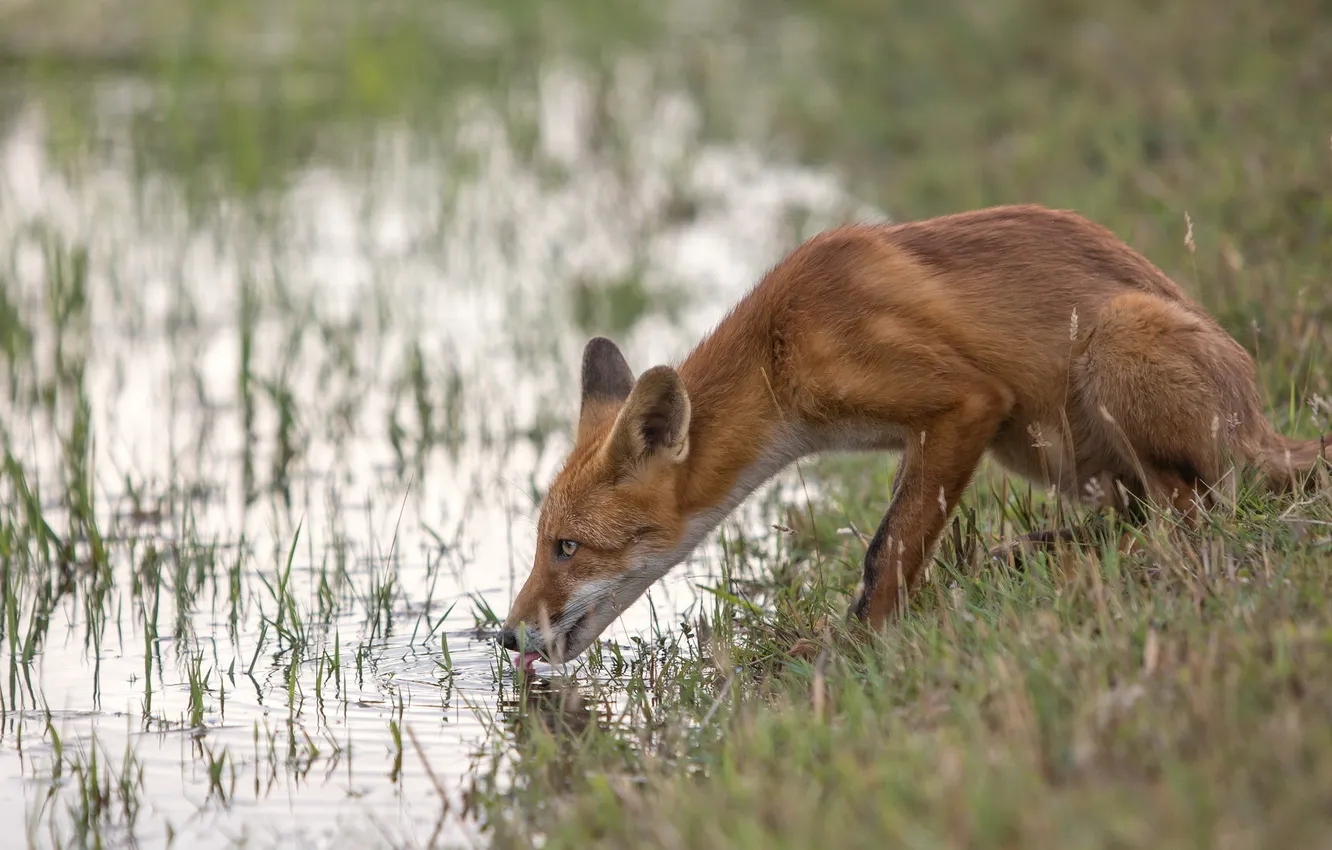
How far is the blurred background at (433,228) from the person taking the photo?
273 inches

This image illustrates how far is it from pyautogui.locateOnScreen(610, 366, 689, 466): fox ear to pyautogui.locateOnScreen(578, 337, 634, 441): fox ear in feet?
1.79

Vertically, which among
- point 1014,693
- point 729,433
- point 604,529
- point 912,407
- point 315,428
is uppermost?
Result: point 912,407

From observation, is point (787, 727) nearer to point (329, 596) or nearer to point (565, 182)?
point (329, 596)

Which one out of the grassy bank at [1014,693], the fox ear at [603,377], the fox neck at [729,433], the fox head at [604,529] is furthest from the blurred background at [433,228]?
the fox ear at [603,377]

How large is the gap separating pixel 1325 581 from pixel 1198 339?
1260 millimetres

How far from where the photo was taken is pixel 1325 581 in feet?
14.5

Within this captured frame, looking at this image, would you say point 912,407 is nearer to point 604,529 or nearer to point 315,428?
point 604,529

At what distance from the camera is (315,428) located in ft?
29.3

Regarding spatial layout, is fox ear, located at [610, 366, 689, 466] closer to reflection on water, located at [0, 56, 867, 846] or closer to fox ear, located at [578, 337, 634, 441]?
fox ear, located at [578, 337, 634, 441]

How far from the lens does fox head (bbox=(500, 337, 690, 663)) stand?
547cm

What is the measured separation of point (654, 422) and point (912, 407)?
914mm

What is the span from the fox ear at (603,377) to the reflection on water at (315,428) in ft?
3.36

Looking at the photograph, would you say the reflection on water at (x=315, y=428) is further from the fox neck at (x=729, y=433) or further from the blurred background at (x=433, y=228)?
the fox neck at (x=729, y=433)

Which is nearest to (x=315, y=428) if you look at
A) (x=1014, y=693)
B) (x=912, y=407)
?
(x=912, y=407)
